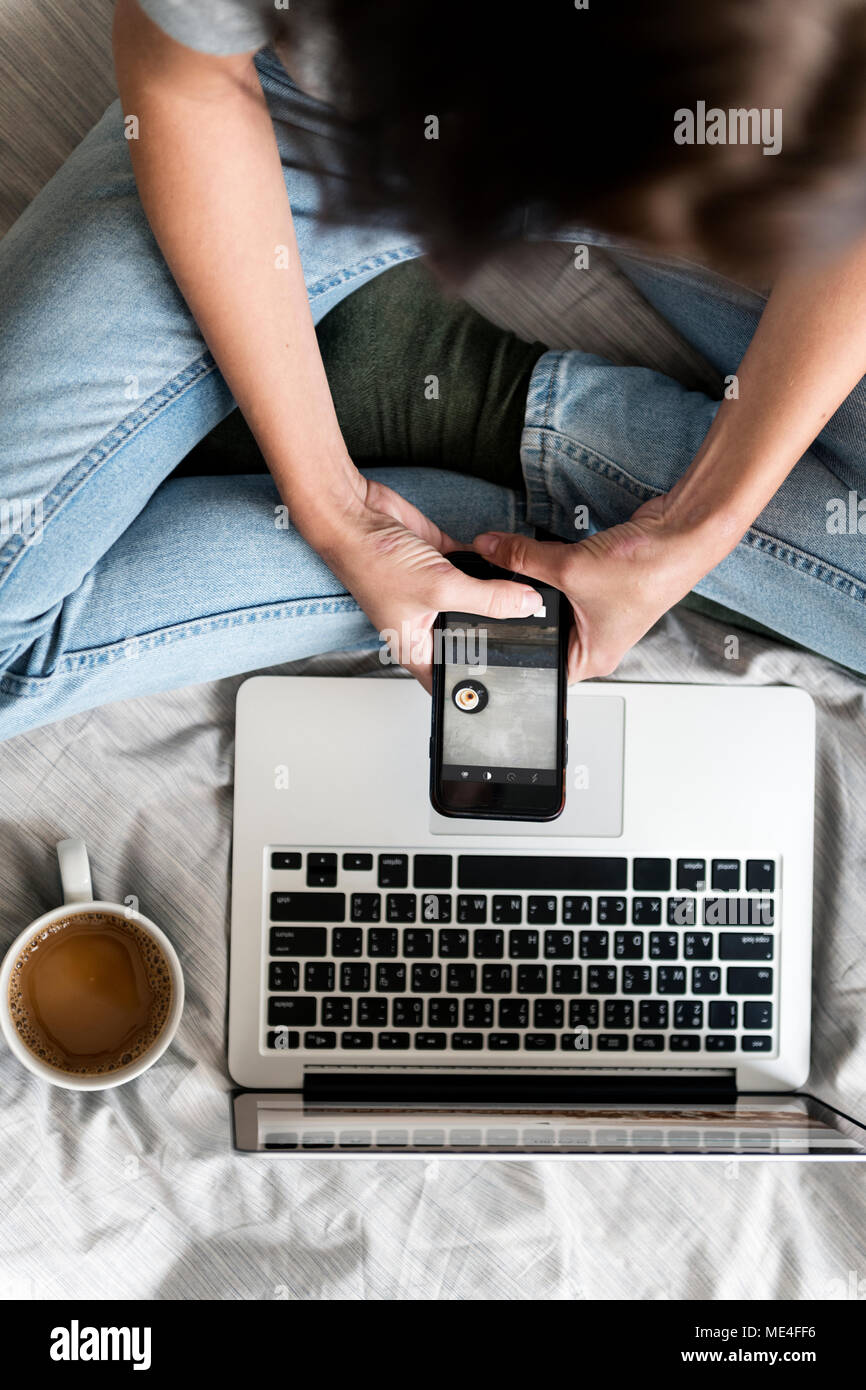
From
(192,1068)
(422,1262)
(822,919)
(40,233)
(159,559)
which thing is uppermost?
(40,233)

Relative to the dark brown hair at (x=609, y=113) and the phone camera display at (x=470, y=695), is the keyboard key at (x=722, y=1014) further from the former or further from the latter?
the dark brown hair at (x=609, y=113)

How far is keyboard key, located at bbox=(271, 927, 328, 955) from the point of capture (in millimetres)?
732

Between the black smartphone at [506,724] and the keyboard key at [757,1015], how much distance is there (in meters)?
0.23

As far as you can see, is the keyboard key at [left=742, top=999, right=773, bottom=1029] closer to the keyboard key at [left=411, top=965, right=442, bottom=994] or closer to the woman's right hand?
the keyboard key at [left=411, top=965, right=442, bottom=994]

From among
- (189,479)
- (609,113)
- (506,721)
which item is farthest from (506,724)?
(609,113)

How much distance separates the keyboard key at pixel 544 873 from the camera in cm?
73

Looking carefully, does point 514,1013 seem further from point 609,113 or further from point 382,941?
point 609,113

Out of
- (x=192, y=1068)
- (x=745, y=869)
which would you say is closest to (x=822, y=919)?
(x=745, y=869)

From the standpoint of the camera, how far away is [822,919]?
0.77 metres

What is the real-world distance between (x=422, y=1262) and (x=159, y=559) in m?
0.56

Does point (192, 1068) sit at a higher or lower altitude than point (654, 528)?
lower

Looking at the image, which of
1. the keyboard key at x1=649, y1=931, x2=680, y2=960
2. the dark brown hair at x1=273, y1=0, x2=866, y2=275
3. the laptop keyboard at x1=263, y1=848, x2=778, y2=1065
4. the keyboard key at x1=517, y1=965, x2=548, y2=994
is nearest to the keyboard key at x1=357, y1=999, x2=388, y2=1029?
the laptop keyboard at x1=263, y1=848, x2=778, y2=1065

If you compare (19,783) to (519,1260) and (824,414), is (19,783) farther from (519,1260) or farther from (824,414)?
(824,414)

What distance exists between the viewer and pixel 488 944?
73 cm
